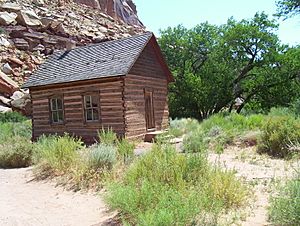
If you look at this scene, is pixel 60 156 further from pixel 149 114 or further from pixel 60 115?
pixel 149 114

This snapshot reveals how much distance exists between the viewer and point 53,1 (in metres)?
46.0

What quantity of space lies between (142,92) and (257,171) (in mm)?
9072

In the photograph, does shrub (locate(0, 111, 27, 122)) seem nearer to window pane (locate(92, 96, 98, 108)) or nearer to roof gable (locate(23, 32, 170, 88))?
roof gable (locate(23, 32, 170, 88))

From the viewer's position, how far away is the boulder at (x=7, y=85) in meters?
Result: 24.5

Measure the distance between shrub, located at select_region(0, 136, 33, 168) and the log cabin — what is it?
4718mm

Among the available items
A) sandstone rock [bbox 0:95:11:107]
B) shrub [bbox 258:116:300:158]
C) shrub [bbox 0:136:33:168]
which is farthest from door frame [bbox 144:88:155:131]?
sandstone rock [bbox 0:95:11:107]

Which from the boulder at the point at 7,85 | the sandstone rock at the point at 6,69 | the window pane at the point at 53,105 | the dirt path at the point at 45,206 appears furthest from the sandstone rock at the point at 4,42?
the dirt path at the point at 45,206

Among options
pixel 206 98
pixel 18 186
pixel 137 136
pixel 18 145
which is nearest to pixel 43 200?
pixel 18 186

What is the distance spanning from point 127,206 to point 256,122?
11.3 meters

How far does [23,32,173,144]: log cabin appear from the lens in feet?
47.9

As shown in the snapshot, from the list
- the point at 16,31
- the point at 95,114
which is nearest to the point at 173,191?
the point at 95,114

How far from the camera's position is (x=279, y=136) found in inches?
400

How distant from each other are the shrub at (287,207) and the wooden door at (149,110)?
1245 centimetres

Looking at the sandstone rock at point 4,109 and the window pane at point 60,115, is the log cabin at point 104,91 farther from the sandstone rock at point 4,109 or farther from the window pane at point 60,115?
the sandstone rock at point 4,109
